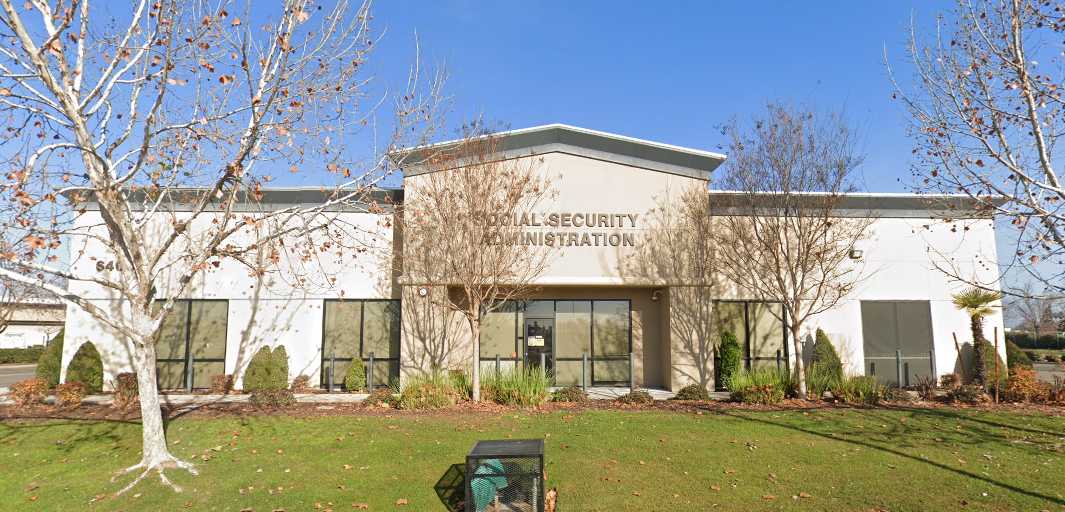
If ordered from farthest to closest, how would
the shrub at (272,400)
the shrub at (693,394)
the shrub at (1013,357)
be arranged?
the shrub at (1013,357) < the shrub at (693,394) < the shrub at (272,400)

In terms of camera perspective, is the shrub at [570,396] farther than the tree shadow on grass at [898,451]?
Yes

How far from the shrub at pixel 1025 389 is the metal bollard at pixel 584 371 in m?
9.43

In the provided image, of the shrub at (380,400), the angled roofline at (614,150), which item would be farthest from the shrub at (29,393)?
the angled roofline at (614,150)

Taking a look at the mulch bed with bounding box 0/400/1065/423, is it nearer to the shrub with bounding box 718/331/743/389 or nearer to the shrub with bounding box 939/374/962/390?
the shrub with bounding box 718/331/743/389

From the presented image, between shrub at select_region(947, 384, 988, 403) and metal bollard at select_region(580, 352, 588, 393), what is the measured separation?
8144 millimetres

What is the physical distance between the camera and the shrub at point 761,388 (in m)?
12.9

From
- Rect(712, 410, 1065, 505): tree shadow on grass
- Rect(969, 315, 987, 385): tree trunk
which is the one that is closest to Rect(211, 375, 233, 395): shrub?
Rect(712, 410, 1065, 505): tree shadow on grass

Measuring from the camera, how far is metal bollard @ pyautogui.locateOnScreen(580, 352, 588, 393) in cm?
1535

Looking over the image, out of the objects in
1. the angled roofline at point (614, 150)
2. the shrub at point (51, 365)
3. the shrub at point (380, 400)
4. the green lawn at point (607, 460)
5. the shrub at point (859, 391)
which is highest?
the angled roofline at point (614, 150)

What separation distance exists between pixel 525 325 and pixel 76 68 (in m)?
11.3

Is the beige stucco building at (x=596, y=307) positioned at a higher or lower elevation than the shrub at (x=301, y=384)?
higher

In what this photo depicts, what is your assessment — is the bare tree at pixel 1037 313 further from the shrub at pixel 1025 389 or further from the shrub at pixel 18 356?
the shrub at pixel 18 356

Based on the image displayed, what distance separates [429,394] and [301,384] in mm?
4928

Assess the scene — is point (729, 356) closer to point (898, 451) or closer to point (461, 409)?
point (898, 451)
